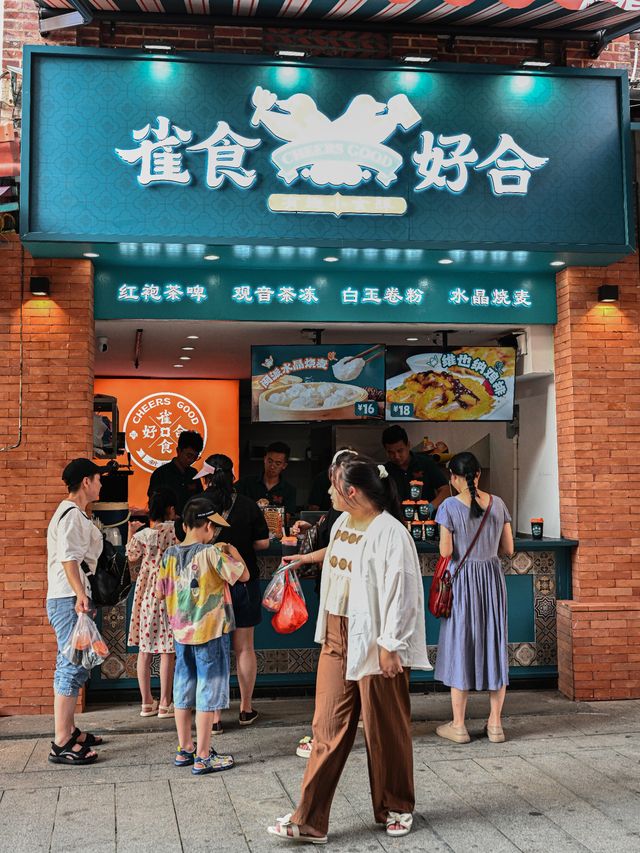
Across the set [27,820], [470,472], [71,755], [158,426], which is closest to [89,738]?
[71,755]

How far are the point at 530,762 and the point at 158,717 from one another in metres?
2.71

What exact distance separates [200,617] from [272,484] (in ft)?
10.1

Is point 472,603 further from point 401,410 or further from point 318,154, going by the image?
point 318,154

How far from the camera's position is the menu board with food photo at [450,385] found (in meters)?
8.23

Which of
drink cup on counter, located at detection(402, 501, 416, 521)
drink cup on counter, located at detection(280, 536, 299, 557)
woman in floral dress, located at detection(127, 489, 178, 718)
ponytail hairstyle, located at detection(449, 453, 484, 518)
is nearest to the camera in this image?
ponytail hairstyle, located at detection(449, 453, 484, 518)

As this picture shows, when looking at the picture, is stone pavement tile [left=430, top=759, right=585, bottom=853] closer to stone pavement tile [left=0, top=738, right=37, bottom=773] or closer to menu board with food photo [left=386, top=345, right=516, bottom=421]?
stone pavement tile [left=0, top=738, right=37, bottom=773]

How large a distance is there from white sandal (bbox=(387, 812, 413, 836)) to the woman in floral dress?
2442 mm

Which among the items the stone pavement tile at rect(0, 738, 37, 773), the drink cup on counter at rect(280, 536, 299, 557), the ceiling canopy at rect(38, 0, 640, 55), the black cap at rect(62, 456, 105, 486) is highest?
the ceiling canopy at rect(38, 0, 640, 55)

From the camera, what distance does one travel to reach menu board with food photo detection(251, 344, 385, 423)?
8164 millimetres

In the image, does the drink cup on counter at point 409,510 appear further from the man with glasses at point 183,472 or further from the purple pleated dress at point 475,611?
the man with glasses at point 183,472

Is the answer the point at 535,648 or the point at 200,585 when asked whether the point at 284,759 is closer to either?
the point at 200,585

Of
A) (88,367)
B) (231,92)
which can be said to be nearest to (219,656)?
(88,367)

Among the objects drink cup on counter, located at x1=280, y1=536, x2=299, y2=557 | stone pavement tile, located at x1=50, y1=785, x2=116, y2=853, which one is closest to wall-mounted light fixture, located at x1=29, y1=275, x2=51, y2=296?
drink cup on counter, located at x1=280, y1=536, x2=299, y2=557

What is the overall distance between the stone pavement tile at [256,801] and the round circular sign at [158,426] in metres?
6.64
